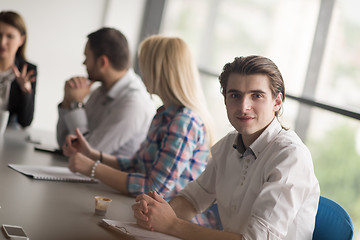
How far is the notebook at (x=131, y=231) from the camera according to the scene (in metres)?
1.57

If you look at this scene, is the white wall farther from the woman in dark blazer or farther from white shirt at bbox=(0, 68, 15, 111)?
white shirt at bbox=(0, 68, 15, 111)

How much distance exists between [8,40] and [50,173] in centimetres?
161

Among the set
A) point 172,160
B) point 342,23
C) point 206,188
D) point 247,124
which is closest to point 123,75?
point 172,160

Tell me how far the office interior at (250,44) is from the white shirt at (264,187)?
1.50 metres

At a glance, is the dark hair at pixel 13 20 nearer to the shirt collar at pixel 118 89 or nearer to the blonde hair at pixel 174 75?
the shirt collar at pixel 118 89

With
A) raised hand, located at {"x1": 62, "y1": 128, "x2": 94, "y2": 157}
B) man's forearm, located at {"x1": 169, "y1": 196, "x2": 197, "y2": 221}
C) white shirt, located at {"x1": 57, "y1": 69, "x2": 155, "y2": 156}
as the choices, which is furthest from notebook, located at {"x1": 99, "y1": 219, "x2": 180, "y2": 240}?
white shirt, located at {"x1": 57, "y1": 69, "x2": 155, "y2": 156}

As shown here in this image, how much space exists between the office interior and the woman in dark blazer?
119cm

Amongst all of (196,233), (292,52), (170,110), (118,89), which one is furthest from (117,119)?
(292,52)

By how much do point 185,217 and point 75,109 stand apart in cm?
128

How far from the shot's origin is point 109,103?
2.99 metres

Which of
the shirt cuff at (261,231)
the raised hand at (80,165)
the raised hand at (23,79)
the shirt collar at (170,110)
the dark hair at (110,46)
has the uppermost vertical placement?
the dark hair at (110,46)

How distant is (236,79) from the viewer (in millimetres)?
1688

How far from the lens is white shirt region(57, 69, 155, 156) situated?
2752 mm

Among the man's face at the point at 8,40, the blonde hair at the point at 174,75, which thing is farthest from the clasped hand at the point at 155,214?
the man's face at the point at 8,40
